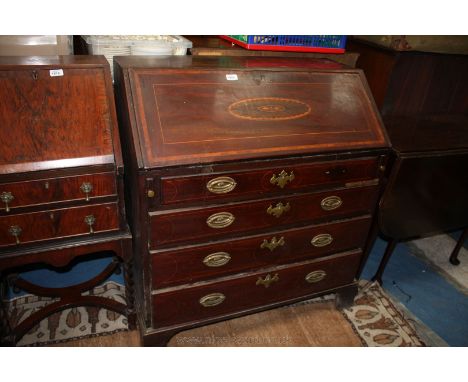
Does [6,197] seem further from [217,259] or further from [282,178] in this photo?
[282,178]

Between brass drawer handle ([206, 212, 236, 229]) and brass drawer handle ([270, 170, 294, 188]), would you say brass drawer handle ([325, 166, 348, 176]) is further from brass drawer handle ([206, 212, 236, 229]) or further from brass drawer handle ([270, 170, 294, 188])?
brass drawer handle ([206, 212, 236, 229])

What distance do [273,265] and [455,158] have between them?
1291mm

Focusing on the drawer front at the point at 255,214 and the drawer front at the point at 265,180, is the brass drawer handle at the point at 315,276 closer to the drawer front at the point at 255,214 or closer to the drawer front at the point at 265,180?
the drawer front at the point at 255,214

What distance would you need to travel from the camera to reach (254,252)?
1.88 m

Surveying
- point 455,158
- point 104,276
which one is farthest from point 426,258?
point 104,276

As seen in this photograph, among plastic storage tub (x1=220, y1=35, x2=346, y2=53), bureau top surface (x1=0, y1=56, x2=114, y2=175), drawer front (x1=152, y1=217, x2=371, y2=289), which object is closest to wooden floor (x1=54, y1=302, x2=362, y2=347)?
drawer front (x1=152, y1=217, x2=371, y2=289)

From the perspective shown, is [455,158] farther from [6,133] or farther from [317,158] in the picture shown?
[6,133]

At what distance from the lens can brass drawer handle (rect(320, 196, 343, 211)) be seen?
1.87 m

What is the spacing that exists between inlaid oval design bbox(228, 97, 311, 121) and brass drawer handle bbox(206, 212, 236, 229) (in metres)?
0.46

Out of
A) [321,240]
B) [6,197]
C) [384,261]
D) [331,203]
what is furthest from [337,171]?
[6,197]

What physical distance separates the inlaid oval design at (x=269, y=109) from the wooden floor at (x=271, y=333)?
135 cm

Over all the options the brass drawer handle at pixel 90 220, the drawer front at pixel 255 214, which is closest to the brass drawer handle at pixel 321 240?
the drawer front at pixel 255 214

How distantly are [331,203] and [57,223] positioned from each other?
1.32m

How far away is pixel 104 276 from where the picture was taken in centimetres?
235
